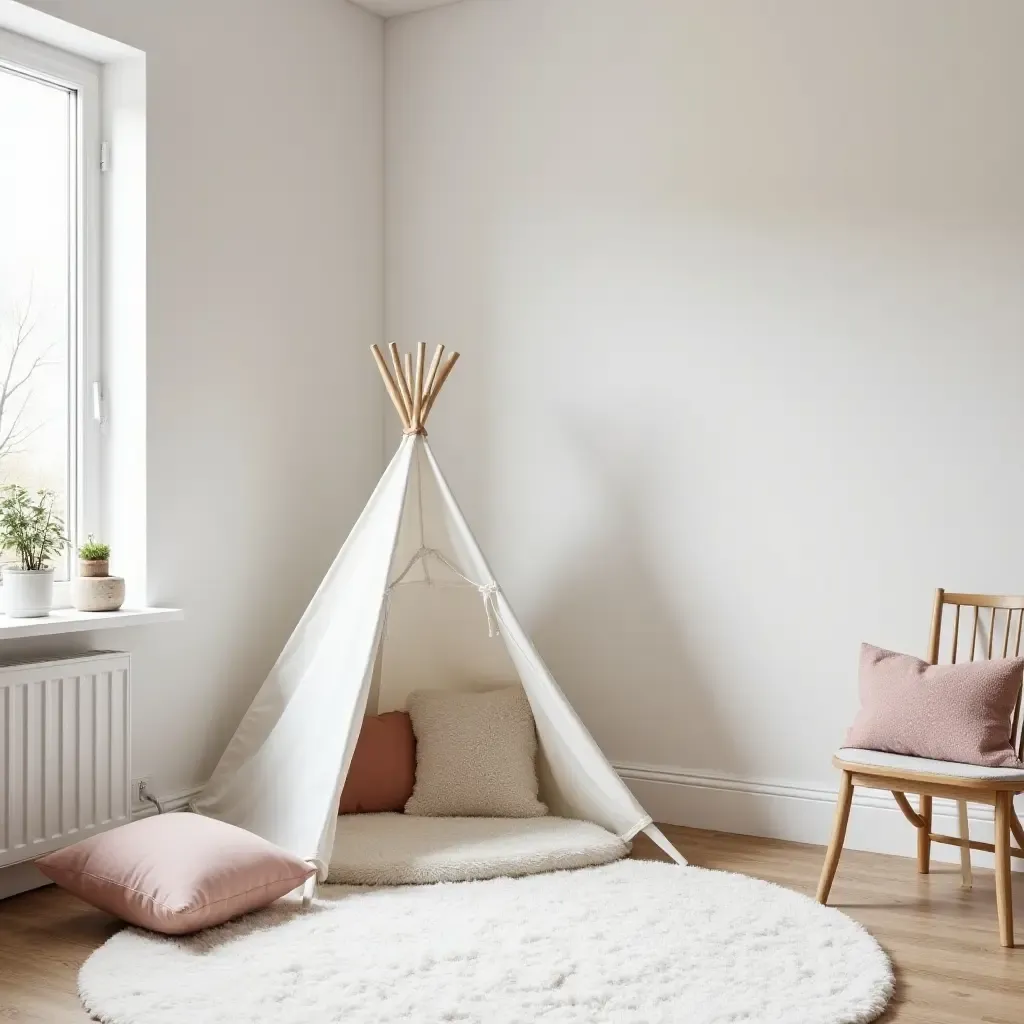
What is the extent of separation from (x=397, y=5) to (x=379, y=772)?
105 inches

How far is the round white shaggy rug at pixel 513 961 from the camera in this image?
223cm

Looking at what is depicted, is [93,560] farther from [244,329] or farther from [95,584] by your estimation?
[244,329]

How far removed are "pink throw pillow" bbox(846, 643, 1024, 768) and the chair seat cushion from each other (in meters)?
0.02

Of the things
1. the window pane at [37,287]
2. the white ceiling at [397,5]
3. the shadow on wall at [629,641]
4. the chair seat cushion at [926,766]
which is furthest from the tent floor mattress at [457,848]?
the white ceiling at [397,5]

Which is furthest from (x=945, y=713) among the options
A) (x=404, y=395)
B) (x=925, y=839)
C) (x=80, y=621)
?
(x=80, y=621)

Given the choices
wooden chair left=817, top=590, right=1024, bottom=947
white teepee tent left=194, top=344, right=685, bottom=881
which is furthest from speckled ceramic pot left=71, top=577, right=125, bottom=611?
wooden chair left=817, top=590, right=1024, bottom=947

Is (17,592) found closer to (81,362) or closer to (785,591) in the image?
(81,362)

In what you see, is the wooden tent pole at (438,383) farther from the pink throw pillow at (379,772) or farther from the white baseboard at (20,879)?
the white baseboard at (20,879)

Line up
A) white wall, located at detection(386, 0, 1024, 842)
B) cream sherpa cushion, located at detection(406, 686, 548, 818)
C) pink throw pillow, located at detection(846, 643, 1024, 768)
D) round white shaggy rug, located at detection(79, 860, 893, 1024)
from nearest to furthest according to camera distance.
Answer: round white shaggy rug, located at detection(79, 860, 893, 1024) < pink throw pillow, located at detection(846, 643, 1024, 768) < white wall, located at detection(386, 0, 1024, 842) < cream sherpa cushion, located at detection(406, 686, 548, 818)

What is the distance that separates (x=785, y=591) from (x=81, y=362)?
220cm

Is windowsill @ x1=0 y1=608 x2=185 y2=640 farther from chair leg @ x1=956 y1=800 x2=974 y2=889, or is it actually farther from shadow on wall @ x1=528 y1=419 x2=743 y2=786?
chair leg @ x1=956 y1=800 x2=974 y2=889

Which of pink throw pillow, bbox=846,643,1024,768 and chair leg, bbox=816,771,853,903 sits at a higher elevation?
pink throw pillow, bbox=846,643,1024,768

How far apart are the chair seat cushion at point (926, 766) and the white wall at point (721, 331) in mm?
580

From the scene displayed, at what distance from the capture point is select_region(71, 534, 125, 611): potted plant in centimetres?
315
